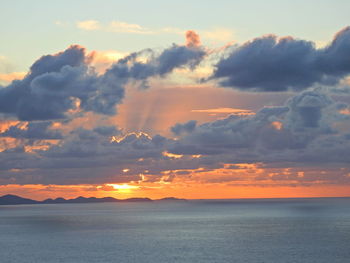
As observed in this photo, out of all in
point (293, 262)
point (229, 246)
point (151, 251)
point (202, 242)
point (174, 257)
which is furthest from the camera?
point (202, 242)

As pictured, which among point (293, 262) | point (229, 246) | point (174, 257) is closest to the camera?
point (293, 262)

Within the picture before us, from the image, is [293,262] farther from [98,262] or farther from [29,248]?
[29,248]

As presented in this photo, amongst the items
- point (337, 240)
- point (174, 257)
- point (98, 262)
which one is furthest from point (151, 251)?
point (337, 240)

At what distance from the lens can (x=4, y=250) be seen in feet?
582

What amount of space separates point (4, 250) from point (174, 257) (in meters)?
56.5

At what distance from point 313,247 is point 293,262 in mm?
31833

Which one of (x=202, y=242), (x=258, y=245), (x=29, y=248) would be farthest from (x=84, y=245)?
(x=258, y=245)

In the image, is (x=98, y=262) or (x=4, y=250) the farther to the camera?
(x=4, y=250)

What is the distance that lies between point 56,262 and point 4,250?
40170mm

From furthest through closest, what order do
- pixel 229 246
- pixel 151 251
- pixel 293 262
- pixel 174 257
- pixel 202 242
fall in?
pixel 202 242, pixel 229 246, pixel 151 251, pixel 174 257, pixel 293 262

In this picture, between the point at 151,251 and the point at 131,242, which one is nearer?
the point at 151,251

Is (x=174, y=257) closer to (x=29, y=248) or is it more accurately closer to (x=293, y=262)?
(x=293, y=262)

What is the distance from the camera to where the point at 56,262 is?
144 m

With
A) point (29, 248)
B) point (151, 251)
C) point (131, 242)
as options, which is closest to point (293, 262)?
point (151, 251)
